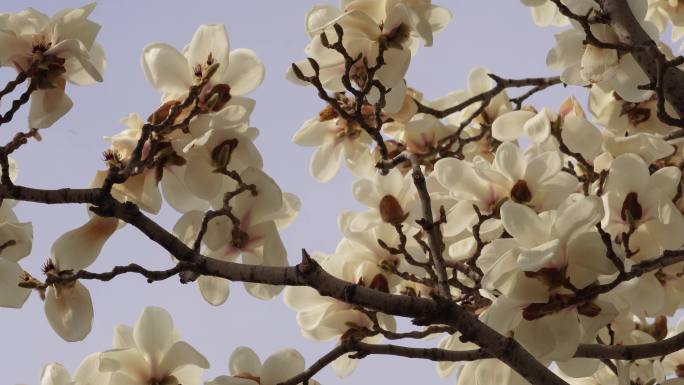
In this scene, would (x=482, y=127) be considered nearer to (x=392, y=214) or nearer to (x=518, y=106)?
(x=518, y=106)

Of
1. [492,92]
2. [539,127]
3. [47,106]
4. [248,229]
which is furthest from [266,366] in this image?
[492,92]

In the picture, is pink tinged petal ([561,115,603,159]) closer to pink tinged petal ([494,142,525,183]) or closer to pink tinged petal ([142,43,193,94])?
pink tinged petal ([494,142,525,183])

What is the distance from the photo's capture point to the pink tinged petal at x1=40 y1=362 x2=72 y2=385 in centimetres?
262

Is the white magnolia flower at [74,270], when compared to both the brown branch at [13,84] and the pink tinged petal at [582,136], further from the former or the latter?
the pink tinged petal at [582,136]

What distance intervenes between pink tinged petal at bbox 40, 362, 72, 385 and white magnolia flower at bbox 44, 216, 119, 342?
14.3 inches

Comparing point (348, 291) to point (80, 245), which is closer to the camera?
point (348, 291)

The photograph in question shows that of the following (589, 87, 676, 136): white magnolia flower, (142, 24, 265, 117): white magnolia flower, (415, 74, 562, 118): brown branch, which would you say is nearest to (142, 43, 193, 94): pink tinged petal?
(142, 24, 265, 117): white magnolia flower

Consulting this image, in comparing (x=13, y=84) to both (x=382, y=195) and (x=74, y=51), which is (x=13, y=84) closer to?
(x=74, y=51)

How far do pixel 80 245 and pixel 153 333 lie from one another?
37 centimetres

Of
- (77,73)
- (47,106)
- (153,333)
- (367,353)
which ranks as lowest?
(367,353)

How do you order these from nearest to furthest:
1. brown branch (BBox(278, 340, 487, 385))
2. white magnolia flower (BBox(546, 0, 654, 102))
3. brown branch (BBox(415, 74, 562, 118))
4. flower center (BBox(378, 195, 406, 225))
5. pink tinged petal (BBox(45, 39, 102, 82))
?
brown branch (BBox(278, 340, 487, 385)) → pink tinged petal (BBox(45, 39, 102, 82)) → white magnolia flower (BBox(546, 0, 654, 102)) → flower center (BBox(378, 195, 406, 225)) → brown branch (BBox(415, 74, 562, 118))

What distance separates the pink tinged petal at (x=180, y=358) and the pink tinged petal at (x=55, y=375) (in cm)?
33

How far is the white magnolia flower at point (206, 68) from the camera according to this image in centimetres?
244

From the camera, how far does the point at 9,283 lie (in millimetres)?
2189
